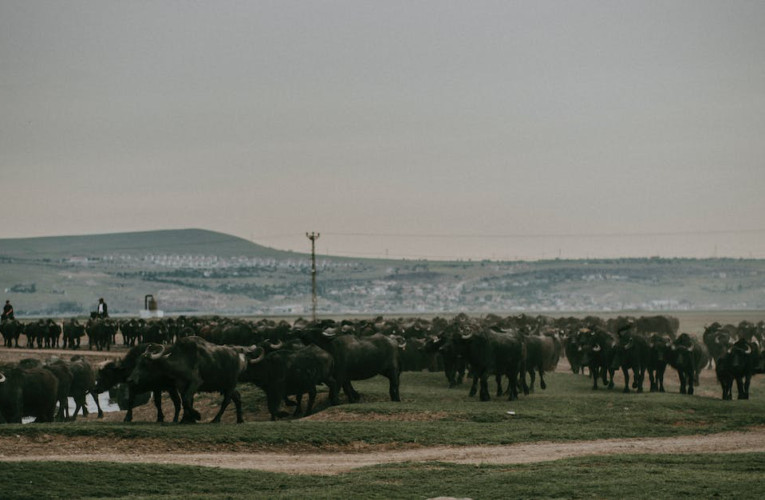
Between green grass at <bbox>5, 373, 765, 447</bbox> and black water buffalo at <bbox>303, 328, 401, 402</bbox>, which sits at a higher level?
black water buffalo at <bbox>303, 328, 401, 402</bbox>

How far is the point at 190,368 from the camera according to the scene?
2378 cm

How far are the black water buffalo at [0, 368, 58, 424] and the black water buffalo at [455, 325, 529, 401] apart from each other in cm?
1188

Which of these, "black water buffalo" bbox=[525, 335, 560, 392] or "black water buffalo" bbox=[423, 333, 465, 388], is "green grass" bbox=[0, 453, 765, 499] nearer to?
"black water buffalo" bbox=[423, 333, 465, 388]

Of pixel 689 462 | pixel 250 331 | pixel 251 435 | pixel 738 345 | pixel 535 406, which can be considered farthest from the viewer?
pixel 250 331

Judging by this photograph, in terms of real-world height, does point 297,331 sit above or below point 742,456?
above

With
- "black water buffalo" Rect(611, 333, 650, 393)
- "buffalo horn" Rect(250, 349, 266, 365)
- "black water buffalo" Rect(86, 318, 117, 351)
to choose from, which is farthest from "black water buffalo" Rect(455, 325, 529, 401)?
"black water buffalo" Rect(86, 318, 117, 351)

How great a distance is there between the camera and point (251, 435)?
72.6ft

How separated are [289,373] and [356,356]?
2967 mm

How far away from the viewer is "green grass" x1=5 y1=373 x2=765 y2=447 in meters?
22.0

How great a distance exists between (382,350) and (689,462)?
12054 mm

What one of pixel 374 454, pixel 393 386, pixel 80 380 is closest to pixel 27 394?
pixel 80 380

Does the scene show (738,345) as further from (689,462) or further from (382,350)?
(689,462)

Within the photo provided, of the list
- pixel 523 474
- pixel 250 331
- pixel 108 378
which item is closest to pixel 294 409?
pixel 108 378

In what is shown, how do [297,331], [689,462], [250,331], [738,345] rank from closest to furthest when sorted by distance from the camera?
[689,462]
[297,331]
[738,345]
[250,331]
